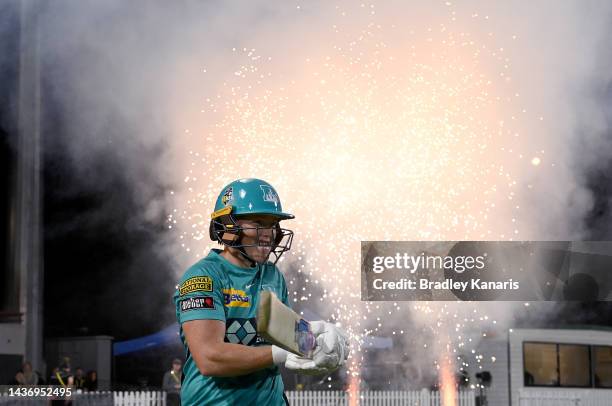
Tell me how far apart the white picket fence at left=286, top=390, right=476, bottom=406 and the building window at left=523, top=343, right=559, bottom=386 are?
2.18m

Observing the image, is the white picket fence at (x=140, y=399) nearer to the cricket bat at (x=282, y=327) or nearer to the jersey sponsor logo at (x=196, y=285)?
the jersey sponsor logo at (x=196, y=285)

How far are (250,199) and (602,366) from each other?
1664 centimetres

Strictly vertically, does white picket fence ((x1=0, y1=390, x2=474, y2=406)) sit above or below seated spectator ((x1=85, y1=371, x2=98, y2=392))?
below

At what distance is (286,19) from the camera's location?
16609 millimetres

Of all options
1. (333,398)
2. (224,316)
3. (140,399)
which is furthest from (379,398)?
(224,316)

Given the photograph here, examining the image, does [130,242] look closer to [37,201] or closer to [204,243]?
[37,201]

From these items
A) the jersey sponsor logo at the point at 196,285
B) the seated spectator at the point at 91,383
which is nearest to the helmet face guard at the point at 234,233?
the jersey sponsor logo at the point at 196,285

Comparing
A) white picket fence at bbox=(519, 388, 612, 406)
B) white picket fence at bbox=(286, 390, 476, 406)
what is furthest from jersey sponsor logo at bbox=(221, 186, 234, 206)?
white picket fence at bbox=(519, 388, 612, 406)

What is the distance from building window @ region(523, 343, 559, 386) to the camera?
61.6 feet

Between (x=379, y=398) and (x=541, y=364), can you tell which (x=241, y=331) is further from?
(x=541, y=364)

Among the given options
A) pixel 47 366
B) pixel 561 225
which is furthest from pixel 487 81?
pixel 47 366

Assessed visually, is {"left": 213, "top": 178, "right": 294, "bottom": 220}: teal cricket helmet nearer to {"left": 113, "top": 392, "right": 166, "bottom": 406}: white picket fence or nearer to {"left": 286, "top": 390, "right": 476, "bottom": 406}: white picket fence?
{"left": 113, "top": 392, "right": 166, "bottom": 406}: white picket fence

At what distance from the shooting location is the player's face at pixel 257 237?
4055 millimetres

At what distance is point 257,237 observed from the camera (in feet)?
13.4
